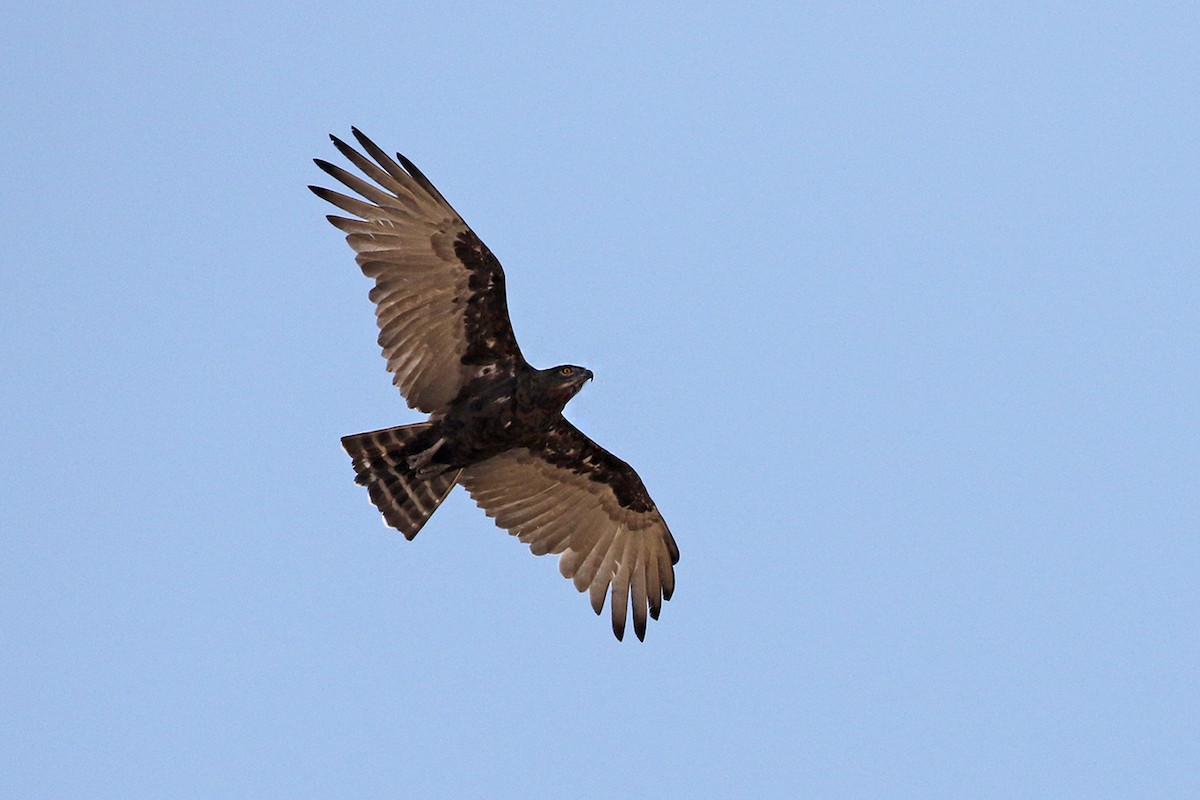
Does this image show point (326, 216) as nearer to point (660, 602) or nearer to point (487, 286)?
point (487, 286)

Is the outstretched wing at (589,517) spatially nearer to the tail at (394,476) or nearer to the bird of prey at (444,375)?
the bird of prey at (444,375)

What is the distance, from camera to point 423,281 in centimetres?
1856

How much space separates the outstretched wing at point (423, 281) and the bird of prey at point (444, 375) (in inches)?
0.4

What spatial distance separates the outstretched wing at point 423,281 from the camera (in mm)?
18406

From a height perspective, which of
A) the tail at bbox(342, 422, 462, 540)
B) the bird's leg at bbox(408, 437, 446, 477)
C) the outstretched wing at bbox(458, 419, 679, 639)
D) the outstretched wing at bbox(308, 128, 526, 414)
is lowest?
the tail at bbox(342, 422, 462, 540)

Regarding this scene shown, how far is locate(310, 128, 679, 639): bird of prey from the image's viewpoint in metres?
18.4

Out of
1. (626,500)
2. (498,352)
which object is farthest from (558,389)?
(626,500)

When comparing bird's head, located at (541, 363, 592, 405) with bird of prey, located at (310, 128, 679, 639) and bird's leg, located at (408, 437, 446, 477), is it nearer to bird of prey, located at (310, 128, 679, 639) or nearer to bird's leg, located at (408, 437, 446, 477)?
bird of prey, located at (310, 128, 679, 639)

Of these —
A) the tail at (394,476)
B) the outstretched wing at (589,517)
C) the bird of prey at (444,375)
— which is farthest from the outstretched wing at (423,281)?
the outstretched wing at (589,517)

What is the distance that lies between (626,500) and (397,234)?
13.5 feet

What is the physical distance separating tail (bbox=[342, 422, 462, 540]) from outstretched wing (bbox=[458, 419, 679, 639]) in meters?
1.03

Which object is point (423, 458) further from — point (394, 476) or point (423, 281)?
point (423, 281)

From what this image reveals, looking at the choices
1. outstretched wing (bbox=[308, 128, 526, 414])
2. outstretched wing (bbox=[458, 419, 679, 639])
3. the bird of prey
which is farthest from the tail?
outstretched wing (bbox=[458, 419, 679, 639])

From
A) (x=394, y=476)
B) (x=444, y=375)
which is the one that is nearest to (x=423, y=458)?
(x=394, y=476)
